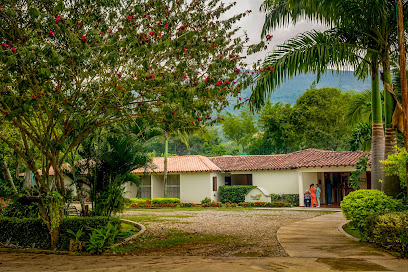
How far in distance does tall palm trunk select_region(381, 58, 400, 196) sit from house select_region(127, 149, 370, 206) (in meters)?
13.4

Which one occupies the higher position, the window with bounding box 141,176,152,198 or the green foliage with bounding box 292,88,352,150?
the green foliage with bounding box 292,88,352,150

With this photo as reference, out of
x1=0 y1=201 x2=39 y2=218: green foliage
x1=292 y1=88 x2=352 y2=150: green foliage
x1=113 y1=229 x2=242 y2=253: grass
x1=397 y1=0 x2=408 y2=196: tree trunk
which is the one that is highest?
x1=292 y1=88 x2=352 y2=150: green foliage

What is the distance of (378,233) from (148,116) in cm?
600

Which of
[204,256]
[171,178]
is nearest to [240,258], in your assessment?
[204,256]

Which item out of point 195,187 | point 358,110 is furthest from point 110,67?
point 195,187

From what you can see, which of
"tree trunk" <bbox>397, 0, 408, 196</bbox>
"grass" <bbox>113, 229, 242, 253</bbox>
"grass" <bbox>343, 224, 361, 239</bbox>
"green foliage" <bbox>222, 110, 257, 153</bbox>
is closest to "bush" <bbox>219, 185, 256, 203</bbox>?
"grass" <bbox>343, 224, 361, 239</bbox>

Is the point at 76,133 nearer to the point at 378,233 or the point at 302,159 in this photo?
the point at 378,233

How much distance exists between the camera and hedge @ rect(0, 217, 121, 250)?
9.52 meters

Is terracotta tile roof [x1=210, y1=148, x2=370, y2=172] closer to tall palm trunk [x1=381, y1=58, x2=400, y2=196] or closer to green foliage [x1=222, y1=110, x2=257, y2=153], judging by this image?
tall palm trunk [x1=381, y1=58, x2=400, y2=196]

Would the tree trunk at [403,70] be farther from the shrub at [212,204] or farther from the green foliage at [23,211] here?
the shrub at [212,204]

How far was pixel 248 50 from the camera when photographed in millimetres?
9461

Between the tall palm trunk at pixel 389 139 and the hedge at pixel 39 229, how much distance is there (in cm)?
773

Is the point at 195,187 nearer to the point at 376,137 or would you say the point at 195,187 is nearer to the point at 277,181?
the point at 277,181

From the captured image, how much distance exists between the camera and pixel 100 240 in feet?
29.6
